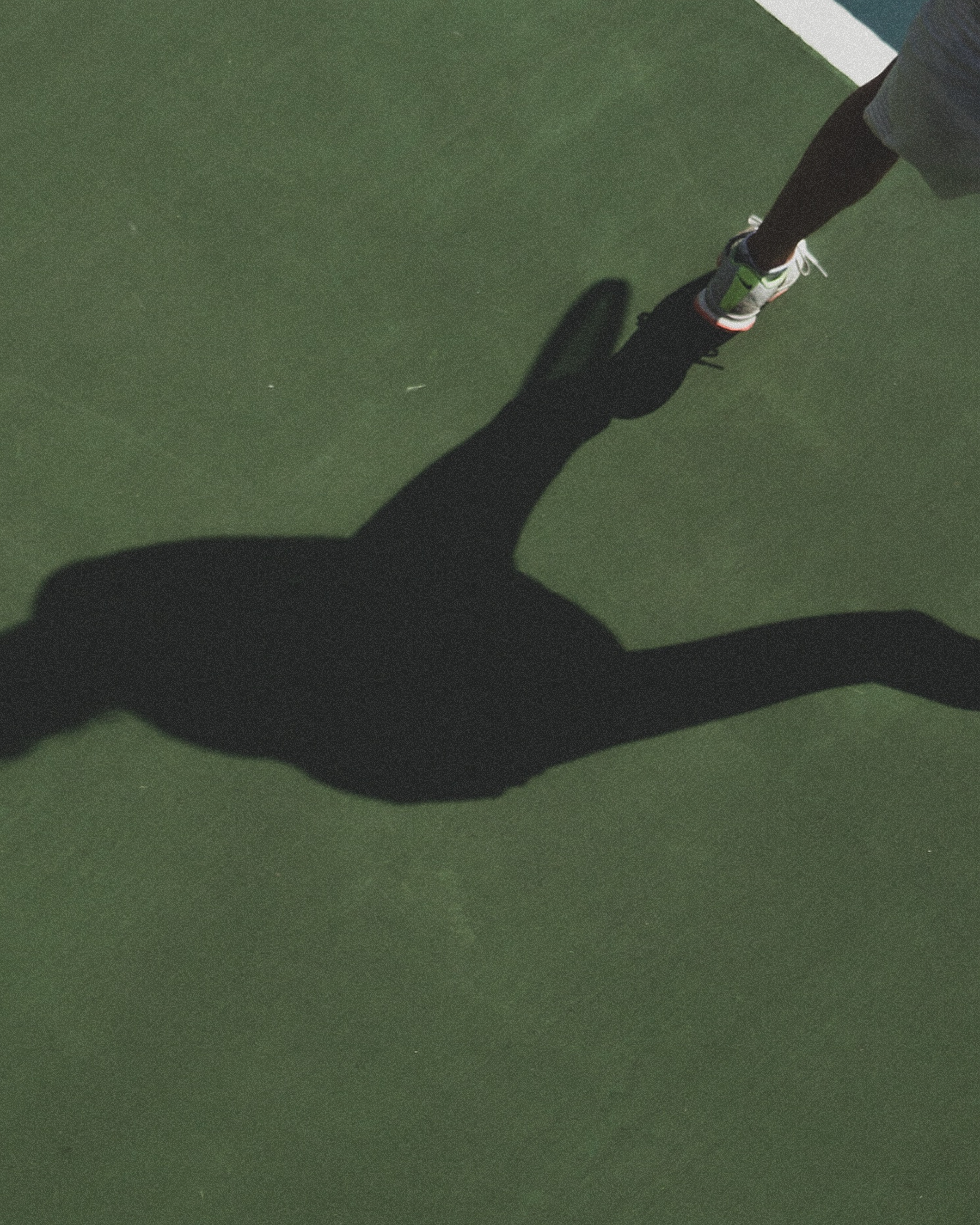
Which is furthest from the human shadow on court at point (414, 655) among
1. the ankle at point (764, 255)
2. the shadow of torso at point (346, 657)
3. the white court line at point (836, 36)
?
the white court line at point (836, 36)

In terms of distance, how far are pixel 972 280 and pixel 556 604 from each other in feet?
4.44

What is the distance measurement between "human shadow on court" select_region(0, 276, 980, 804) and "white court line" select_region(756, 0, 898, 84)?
50.4 inches

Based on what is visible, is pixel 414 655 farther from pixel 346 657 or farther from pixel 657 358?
pixel 657 358

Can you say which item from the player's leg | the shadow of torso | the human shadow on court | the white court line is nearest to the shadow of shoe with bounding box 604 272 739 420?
the human shadow on court

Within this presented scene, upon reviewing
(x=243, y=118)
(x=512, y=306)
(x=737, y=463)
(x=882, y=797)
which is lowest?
(x=882, y=797)

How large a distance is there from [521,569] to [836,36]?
1696 millimetres

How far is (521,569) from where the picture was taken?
2.63 m

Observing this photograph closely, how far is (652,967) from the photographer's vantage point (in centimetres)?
252

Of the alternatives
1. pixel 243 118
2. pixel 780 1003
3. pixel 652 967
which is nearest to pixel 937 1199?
pixel 780 1003

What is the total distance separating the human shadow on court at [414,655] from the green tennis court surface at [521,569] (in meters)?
0.05

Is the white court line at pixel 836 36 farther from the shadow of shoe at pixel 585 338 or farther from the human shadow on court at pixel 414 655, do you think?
the human shadow on court at pixel 414 655

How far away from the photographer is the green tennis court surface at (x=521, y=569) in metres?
2.46

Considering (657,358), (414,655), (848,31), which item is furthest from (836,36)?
(414,655)

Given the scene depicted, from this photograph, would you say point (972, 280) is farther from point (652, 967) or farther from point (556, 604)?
point (652, 967)
